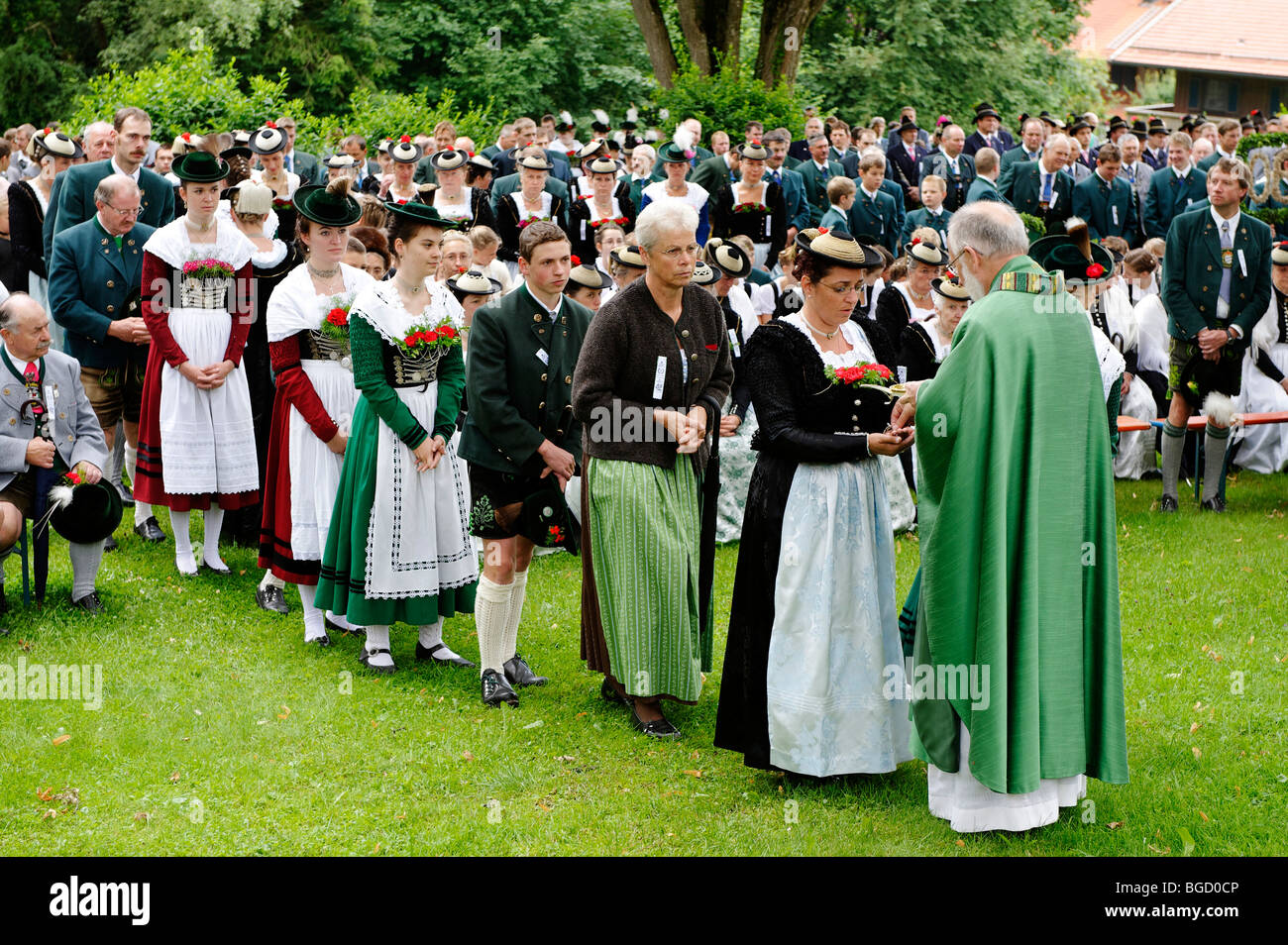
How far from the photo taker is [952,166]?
17.9 metres

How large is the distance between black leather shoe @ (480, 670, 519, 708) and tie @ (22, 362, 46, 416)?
2741 millimetres

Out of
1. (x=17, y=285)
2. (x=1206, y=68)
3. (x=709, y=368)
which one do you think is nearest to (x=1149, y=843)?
(x=709, y=368)

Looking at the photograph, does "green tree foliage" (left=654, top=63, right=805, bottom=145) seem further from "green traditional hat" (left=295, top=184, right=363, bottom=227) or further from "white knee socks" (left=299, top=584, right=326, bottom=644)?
"white knee socks" (left=299, top=584, right=326, bottom=644)

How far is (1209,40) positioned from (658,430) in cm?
5648

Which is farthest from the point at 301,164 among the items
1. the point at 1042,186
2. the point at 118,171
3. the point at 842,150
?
the point at 842,150

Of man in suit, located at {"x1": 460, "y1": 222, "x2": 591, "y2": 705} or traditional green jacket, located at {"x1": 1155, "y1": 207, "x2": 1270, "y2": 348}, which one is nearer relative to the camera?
man in suit, located at {"x1": 460, "y1": 222, "x2": 591, "y2": 705}

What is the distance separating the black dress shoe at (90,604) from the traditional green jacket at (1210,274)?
7.73m

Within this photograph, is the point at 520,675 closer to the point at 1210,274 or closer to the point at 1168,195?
the point at 1210,274

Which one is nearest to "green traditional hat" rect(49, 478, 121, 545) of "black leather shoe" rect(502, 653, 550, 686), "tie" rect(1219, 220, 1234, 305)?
"black leather shoe" rect(502, 653, 550, 686)

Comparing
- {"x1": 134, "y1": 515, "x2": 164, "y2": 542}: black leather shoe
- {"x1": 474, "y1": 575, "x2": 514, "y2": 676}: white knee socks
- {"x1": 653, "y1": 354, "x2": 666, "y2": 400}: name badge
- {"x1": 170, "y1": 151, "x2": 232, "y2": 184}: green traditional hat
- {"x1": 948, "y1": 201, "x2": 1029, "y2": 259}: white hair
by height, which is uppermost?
{"x1": 170, "y1": 151, "x2": 232, "y2": 184}: green traditional hat

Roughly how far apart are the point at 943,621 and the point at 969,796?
647mm

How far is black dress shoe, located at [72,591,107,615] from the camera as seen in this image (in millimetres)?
7633

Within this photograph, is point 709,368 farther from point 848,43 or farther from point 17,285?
point 848,43

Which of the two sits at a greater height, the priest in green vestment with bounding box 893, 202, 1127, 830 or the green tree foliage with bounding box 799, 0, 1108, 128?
the green tree foliage with bounding box 799, 0, 1108, 128
